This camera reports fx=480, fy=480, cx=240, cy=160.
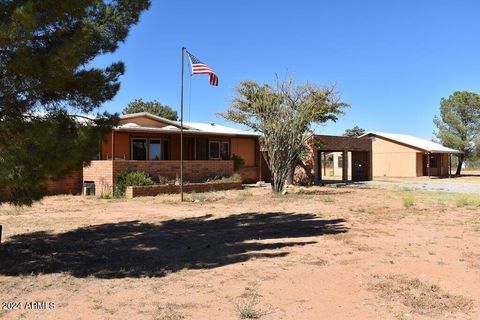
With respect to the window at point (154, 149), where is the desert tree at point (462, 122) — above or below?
above

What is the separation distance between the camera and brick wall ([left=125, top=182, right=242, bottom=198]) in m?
19.5

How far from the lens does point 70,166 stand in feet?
24.2

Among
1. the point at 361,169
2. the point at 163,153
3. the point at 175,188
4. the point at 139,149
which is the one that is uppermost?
the point at 139,149

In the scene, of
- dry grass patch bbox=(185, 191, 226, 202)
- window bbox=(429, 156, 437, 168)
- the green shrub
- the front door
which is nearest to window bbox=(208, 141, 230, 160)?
the green shrub

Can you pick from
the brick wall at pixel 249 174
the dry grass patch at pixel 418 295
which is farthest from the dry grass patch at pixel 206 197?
the dry grass patch at pixel 418 295

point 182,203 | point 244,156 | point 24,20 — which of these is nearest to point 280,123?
point 182,203

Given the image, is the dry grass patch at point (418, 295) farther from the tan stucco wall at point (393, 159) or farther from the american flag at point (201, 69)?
the tan stucco wall at point (393, 159)

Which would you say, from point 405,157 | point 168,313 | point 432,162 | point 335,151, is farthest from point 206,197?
point 432,162

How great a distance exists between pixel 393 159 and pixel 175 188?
31403 millimetres

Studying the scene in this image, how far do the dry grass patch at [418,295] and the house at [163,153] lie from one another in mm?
14000

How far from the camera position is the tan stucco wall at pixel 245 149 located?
28.6 metres

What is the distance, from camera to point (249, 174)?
2942 cm

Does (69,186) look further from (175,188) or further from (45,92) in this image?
(45,92)

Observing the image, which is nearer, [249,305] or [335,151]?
[249,305]
